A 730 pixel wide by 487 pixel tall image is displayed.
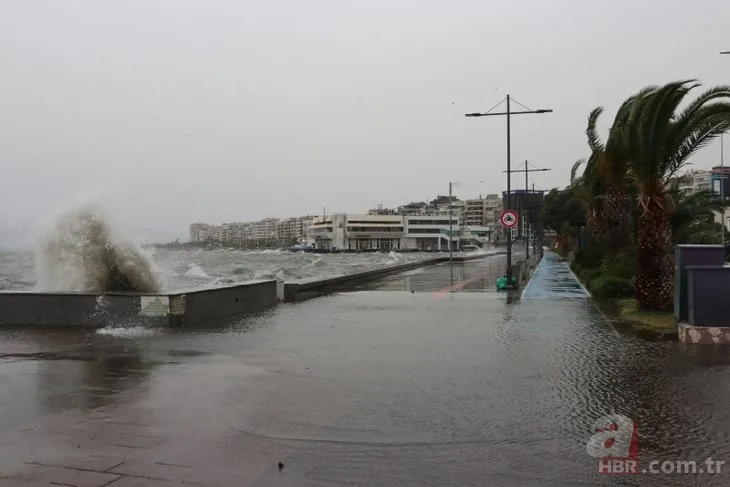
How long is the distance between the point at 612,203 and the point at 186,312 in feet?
48.9

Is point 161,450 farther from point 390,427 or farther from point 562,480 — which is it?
point 562,480

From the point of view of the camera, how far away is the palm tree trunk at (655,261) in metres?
13.2

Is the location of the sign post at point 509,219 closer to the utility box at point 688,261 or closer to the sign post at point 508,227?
the sign post at point 508,227

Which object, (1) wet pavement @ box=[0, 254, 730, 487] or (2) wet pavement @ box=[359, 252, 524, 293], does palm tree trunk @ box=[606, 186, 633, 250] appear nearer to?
(2) wet pavement @ box=[359, 252, 524, 293]

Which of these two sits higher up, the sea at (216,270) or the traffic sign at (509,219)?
the traffic sign at (509,219)

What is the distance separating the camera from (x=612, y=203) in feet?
68.2

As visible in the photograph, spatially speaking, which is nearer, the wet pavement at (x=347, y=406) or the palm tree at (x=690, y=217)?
the wet pavement at (x=347, y=406)

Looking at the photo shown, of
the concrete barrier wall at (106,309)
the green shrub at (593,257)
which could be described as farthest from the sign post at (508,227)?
the concrete barrier wall at (106,309)

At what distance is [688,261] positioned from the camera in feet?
33.7

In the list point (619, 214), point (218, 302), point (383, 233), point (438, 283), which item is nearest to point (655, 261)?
point (619, 214)

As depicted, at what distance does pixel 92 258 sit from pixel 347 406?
38.0 ft

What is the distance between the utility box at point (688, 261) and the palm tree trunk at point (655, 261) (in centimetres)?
292

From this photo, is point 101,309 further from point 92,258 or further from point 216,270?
point 216,270

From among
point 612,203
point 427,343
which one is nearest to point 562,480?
point 427,343
